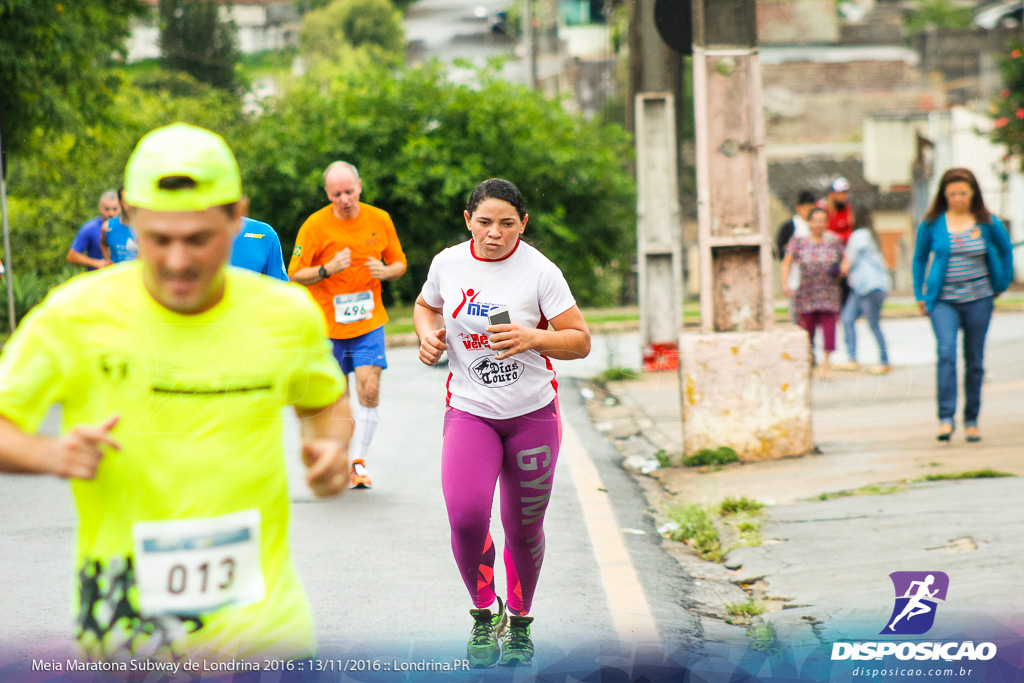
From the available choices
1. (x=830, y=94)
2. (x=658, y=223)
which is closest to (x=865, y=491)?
(x=658, y=223)

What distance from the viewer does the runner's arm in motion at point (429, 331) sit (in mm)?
4676

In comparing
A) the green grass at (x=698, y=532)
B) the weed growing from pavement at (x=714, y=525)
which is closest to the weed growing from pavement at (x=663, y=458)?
the weed growing from pavement at (x=714, y=525)

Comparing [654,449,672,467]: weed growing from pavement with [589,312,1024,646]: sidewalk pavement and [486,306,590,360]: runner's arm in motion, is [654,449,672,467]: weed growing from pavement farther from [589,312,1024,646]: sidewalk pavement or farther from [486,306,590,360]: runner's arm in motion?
[486,306,590,360]: runner's arm in motion

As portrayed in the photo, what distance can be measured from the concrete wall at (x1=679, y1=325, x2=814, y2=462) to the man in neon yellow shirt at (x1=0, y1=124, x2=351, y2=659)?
6555 mm

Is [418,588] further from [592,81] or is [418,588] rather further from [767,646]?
[592,81]

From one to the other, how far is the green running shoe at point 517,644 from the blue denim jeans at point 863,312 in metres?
9.85

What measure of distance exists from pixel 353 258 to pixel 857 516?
10.5ft

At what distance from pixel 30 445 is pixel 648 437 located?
28.7ft

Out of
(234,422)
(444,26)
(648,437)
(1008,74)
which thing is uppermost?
(444,26)

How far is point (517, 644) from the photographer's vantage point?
479 centimetres

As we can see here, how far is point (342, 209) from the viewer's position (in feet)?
24.1

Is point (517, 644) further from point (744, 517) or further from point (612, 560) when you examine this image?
point (744, 517)

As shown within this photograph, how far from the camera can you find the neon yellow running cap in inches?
97.3

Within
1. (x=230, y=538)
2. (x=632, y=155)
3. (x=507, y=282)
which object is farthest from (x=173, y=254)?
(x=632, y=155)
